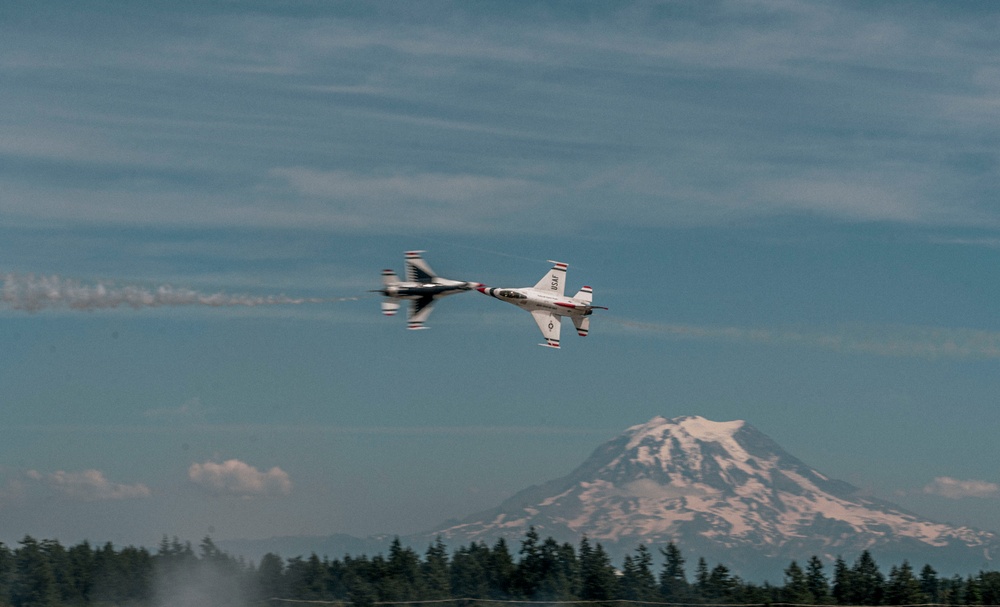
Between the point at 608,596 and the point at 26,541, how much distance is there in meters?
70.7

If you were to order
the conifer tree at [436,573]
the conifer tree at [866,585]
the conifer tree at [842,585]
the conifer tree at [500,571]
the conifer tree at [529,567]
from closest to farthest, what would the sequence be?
the conifer tree at [436,573]
the conifer tree at [866,585]
the conifer tree at [842,585]
the conifer tree at [529,567]
the conifer tree at [500,571]

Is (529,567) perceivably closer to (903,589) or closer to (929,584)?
(903,589)

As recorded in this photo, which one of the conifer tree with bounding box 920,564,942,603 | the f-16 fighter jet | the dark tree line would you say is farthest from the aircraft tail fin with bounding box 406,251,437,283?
the conifer tree with bounding box 920,564,942,603

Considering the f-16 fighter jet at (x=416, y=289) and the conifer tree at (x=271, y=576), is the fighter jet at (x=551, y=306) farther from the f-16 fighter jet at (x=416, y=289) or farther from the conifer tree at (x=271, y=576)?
the conifer tree at (x=271, y=576)

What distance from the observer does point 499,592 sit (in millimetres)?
120000

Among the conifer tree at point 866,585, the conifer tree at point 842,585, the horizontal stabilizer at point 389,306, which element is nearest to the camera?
the horizontal stabilizer at point 389,306

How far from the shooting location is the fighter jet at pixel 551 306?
298 ft

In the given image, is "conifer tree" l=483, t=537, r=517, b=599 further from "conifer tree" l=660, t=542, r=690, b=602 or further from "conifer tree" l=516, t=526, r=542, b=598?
"conifer tree" l=660, t=542, r=690, b=602

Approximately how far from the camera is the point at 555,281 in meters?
94.4

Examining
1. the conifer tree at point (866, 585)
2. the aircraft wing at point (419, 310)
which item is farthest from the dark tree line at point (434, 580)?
the aircraft wing at point (419, 310)

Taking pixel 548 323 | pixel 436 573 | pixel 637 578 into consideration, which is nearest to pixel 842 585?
pixel 637 578

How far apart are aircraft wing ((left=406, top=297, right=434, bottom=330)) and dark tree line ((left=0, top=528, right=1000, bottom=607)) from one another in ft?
77.1

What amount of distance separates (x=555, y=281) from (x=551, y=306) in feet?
12.6

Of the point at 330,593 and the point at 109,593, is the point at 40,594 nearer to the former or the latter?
the point at 109,593
